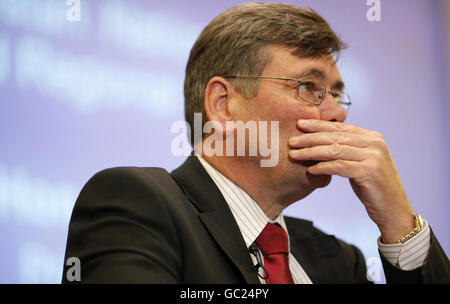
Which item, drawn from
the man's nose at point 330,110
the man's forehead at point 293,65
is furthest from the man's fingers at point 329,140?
the man's forehead at point 293,65

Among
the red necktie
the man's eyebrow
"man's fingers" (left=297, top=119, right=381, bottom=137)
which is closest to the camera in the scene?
the red necktie

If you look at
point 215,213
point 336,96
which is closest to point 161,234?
point 215,213

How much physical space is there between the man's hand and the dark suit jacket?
5.7 inches

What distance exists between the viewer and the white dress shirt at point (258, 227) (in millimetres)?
1471

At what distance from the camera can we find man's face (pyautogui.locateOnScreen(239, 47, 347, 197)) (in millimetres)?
1543

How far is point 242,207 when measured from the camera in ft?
4.97

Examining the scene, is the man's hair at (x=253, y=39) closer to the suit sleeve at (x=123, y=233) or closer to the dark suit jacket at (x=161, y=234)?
the dark suit jacket at (x=161, y=234)

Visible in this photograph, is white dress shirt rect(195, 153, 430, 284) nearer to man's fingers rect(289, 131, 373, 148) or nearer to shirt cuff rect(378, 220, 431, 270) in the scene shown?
shirt cuff rect(378, 220, 431, 270)

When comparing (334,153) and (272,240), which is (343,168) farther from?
(272,240)

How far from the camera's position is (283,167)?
154cm

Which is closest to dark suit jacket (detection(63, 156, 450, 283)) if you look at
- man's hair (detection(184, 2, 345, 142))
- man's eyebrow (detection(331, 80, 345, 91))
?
man's hair (detection(184, 2, 345, 142))

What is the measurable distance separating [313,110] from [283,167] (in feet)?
0.73
